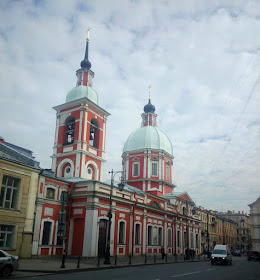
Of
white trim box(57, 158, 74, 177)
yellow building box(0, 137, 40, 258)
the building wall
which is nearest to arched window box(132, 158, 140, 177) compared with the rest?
white trim box(57, 158, 74, 177)

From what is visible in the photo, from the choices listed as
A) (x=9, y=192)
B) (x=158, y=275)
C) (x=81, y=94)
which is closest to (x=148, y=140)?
(x=81, y=94)

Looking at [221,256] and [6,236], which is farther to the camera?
[221,256]

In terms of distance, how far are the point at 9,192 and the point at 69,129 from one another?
13906mm

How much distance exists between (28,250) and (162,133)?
30.7m

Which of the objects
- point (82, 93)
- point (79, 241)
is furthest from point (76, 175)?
point (82, 93)

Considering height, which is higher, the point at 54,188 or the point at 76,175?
the point at 76,175

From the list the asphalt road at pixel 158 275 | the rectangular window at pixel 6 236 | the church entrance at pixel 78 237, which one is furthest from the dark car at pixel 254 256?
the rectangular window at pixel 6 236

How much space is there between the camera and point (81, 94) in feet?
117

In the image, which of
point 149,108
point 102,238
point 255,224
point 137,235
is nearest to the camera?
point 102,238

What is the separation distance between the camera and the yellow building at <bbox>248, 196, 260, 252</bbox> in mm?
58469

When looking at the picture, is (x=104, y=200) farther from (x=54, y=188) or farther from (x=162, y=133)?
(x=162, y=133)

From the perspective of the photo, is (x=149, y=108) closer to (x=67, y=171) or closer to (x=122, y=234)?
(x=67, y=171)

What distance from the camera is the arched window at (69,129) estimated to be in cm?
3537

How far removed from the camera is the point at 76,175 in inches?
1281
